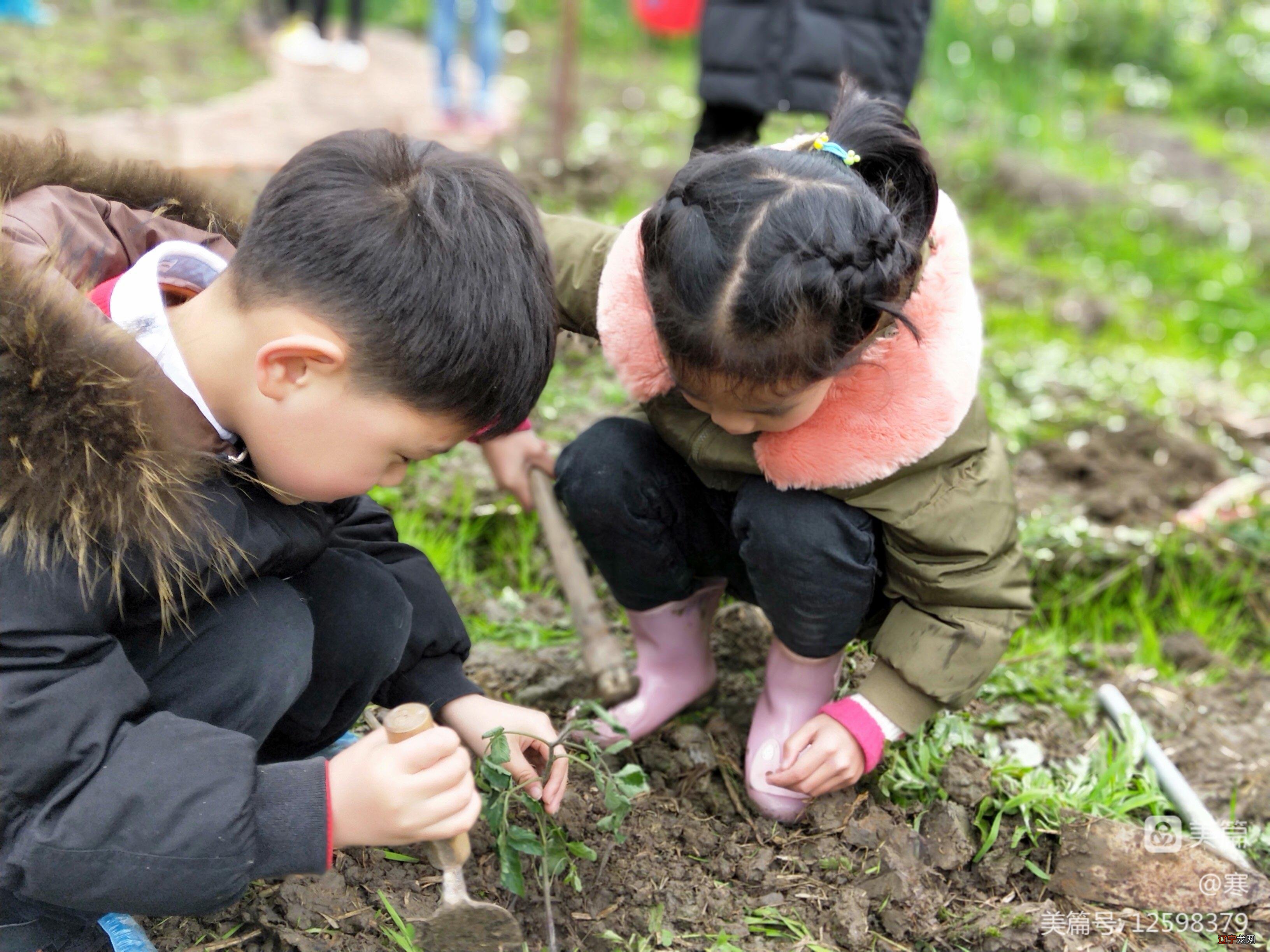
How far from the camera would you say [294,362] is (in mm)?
1272

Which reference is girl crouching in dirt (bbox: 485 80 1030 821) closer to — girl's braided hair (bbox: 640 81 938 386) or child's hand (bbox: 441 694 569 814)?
girl's braided hair (bbox: 640 81 938 386)

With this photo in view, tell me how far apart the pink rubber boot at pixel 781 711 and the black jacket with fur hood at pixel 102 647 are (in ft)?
2.56

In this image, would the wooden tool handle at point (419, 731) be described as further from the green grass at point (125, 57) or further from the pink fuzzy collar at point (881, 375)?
the green grass at point (125, 57)

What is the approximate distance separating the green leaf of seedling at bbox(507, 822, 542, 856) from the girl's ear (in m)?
0.88

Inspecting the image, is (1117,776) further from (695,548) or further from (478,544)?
(478,544)

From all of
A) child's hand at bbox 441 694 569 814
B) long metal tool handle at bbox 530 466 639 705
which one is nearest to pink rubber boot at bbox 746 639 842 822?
long metal tool handle at bbox 530 466 639 705

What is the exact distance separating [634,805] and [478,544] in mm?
878

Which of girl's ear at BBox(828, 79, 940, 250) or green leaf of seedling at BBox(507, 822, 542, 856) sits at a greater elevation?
girl's ear at BBox(828, 79, 940, 250)

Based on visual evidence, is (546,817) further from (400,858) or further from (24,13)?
(24,13)

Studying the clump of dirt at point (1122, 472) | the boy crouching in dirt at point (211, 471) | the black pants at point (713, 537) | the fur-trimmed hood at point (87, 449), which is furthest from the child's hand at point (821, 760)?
the clump of dirt at point (1122, 472)

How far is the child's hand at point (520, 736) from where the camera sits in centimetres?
148

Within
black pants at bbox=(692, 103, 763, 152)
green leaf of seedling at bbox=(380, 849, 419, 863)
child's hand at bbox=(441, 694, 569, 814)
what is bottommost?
green leaf of seedling at bbox=(380, 849, 419, 863)

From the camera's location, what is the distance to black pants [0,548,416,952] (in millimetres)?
1378

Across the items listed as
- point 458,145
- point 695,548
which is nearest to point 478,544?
point 695,548
